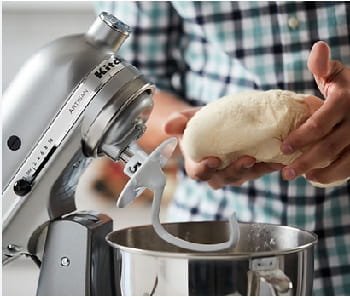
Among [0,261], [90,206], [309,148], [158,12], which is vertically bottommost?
[90,206]

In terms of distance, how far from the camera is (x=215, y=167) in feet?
3.51

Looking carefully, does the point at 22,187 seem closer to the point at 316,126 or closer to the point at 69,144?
the point at 69,144

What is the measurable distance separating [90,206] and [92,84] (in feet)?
5.34

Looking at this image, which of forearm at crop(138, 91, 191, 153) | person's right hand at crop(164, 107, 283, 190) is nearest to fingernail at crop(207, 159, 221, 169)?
person's right hand at crop(164, 107, 283, 190)

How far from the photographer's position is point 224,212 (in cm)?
137

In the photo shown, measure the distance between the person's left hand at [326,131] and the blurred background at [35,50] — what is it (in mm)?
1343

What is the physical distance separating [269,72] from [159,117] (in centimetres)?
22

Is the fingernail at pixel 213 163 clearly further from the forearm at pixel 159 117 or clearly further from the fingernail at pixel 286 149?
the forearm at pixel 159 117

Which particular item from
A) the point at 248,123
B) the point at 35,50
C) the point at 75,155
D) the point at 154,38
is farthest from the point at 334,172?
the point at 35,50

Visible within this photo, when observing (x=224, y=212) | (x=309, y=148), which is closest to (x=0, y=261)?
(x=309, y=148)

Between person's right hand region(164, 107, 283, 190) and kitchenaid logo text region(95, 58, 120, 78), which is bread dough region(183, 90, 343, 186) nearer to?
person's right hand region(164, 107, 283, 190)

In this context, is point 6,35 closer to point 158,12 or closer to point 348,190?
point 158,12

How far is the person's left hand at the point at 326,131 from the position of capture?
38.3 inches

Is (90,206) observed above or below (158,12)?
below
